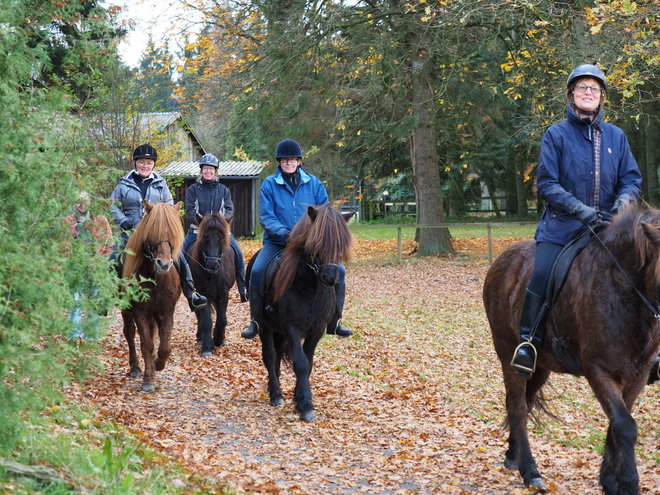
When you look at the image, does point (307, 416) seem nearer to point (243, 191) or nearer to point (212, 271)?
point (212, 271)

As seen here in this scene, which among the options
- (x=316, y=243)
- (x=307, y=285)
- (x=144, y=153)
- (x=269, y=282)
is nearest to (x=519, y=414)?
(x=316, y=243)

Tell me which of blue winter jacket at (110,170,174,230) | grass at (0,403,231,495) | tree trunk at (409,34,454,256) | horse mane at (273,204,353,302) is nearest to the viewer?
grass at (0,403,231,495)

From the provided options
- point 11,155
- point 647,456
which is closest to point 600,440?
point 647,456

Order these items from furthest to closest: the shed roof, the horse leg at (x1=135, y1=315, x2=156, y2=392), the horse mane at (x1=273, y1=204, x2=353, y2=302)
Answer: the shed roof < the horse leg at (x1=135, y1=315, x2=156, y2=392) < the horse mane at (x1=273, y1=204, x2=353, y2=302)

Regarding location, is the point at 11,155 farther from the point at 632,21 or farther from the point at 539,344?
the point at 632,21

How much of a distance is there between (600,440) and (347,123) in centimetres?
1790

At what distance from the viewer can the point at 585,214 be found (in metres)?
5.17

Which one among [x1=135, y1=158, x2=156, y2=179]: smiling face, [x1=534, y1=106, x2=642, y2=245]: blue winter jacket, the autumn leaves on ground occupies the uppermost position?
[x1=135, y1=158, x2=156, y2=179]: smiling face

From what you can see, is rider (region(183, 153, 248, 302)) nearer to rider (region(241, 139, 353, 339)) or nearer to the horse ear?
rider (region(241, 139, 353, 339))

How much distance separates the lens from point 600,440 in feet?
23.3

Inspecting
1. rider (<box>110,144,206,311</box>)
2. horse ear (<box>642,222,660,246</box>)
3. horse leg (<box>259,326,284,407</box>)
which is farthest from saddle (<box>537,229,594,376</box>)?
rider (<box>110,144,206,311</box>)

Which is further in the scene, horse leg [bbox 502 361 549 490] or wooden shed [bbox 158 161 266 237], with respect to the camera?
wooden shed [bbox 158 161 266 237]

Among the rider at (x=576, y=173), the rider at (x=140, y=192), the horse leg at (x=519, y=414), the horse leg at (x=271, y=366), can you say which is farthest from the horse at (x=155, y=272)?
the rider at (x=576, y=173)

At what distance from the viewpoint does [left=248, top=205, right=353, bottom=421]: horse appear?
24.9 ft
